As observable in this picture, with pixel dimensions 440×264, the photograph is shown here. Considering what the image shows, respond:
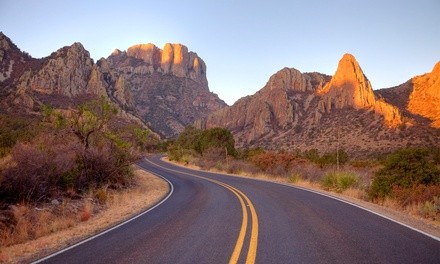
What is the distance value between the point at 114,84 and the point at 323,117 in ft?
210

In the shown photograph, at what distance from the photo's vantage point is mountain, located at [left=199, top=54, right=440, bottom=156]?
60.5 meters

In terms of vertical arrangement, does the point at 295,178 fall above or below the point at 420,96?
below

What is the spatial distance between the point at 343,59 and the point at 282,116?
23.1 meters

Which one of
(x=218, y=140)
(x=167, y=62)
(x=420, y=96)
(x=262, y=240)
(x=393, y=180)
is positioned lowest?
(x=262, y=240)

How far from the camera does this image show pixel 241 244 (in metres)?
6.79

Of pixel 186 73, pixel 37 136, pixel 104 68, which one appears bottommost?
pixel 37 136

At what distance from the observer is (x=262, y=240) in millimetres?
7082

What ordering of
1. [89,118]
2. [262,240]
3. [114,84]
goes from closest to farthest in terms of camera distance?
[262,240]
[89,118]
[114,84]

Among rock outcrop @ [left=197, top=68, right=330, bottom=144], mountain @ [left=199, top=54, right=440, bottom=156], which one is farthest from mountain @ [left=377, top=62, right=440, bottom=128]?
rock outcrop @ [left=197, top=68, right=330, bottom=144]

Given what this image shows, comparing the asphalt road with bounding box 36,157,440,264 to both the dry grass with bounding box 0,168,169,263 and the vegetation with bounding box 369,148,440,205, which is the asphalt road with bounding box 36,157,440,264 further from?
the vegetation with bounding box 369,148,440,205

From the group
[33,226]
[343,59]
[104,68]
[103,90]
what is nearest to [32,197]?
[33,226]

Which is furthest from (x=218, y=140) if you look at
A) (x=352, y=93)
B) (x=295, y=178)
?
(x=352, y=93)

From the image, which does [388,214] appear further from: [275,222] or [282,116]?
[282,116]

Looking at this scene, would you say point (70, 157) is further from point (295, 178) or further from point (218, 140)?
point (218, 140)
